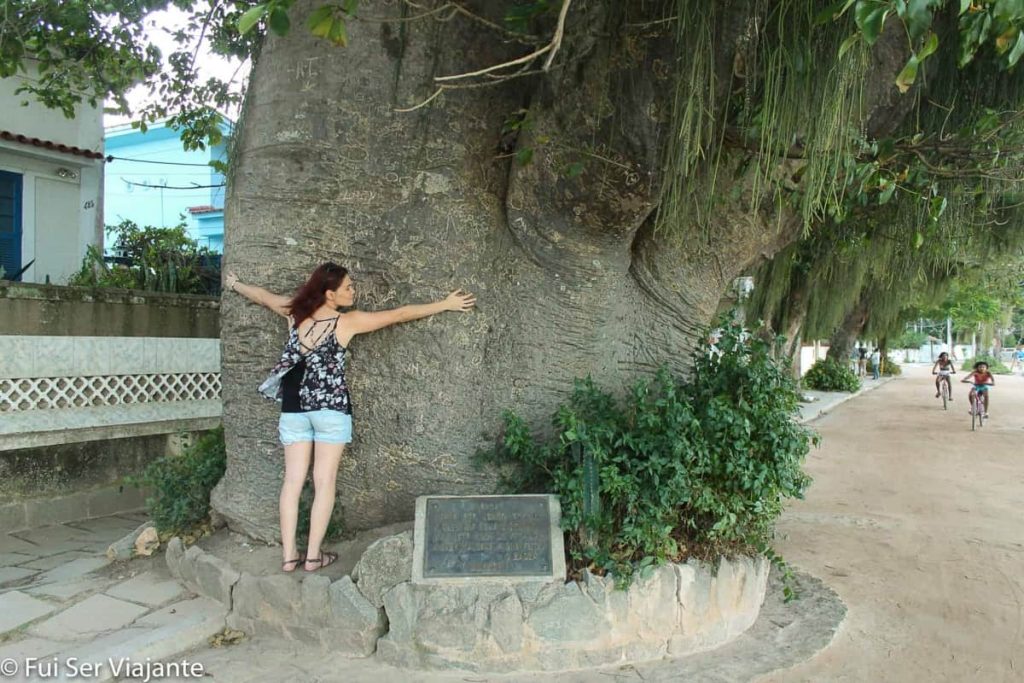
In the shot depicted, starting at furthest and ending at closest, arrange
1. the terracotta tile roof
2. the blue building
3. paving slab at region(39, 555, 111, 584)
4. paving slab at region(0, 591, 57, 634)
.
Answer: the blue building
the terracotta tile roof
paving slab at region(39, 555, 111, 584)
paving slab at region(0, 591, 57, 634)

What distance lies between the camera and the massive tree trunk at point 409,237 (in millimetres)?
3670

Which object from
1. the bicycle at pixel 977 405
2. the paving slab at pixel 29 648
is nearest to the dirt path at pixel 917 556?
the bicycle at pixel 977 405

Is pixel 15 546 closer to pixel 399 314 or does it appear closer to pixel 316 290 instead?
pixel 316 290

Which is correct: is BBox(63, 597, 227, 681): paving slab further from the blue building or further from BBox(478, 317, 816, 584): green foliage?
the blue building

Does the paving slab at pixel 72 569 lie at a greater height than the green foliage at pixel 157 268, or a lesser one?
lesser

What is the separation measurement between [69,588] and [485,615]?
2.28 metres

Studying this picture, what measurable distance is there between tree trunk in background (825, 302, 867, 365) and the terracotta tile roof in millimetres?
18454

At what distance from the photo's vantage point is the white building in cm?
836

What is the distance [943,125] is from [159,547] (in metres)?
5.06

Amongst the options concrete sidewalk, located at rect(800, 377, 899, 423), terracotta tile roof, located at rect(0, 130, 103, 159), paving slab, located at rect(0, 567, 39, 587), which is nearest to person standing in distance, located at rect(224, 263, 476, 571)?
paving slab, located at rect(0, 567, 39, 587)

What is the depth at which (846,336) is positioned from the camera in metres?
22.1

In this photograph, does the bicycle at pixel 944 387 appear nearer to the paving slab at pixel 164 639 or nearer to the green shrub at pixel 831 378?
the green shrub at pixel 831 378

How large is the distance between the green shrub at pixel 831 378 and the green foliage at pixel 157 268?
1935 centimetres

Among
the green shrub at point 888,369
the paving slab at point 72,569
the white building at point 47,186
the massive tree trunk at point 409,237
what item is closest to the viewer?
the massive tree trunk at point 409,237
